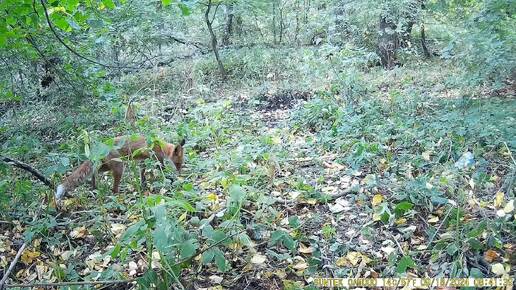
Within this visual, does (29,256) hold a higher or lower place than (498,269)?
lower

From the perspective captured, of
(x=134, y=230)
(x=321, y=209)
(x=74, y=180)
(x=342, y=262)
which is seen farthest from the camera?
(x=74, y=180)

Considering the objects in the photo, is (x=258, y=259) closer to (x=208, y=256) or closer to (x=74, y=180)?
(x=208, y=256)

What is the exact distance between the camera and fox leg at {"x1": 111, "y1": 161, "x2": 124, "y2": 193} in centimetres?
558

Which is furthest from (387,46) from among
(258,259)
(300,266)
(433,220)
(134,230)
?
(134,230)

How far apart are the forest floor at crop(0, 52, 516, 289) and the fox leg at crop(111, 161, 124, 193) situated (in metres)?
0.17

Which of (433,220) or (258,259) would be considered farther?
(433,220)

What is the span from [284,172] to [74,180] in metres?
2.54

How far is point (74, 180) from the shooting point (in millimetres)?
5078

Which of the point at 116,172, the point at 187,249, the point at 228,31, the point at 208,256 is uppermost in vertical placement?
the point at 228,31

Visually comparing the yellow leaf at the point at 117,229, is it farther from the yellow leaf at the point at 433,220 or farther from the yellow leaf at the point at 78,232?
the yellow leaf at the point at 433,220

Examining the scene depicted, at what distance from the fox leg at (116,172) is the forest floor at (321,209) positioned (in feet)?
0.55

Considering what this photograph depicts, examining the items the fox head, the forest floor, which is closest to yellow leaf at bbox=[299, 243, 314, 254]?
the forest floor

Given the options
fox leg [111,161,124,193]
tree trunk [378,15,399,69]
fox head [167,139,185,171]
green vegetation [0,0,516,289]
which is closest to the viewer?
green vegetation [0,0,516,289]

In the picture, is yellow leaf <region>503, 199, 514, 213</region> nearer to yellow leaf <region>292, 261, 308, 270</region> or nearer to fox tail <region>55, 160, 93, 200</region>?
yellow leaf <region>292, 261, 308, 270</region>
